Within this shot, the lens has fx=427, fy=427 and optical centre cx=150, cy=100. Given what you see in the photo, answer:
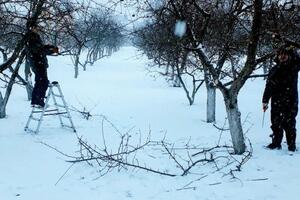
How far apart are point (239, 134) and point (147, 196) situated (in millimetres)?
2345

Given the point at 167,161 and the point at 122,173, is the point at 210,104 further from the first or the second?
the point at 122,173

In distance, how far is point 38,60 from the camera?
9.91 m

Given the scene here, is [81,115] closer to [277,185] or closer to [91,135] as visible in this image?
[91,135]

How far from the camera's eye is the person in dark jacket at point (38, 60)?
9602 mm

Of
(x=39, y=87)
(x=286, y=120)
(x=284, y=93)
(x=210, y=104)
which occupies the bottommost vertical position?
(x=210, y=104)

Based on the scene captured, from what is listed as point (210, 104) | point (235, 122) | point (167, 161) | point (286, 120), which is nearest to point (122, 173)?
point (167, 161)

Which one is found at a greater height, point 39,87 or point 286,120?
point 39,87

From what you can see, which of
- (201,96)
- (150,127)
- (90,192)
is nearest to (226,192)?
(90,192)

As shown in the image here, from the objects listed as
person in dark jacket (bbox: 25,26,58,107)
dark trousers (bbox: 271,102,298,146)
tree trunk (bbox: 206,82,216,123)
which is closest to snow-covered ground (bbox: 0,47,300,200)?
dark trousers (bbox: 271,102,298,146)

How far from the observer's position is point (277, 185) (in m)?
5.76

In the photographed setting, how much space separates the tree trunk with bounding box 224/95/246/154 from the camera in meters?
7.03

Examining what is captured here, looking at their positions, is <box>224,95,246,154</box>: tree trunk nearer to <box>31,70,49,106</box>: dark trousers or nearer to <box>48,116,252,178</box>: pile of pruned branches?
<box>48,116,252,178</box>: pile of pruned branches

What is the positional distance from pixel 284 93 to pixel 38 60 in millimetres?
5580

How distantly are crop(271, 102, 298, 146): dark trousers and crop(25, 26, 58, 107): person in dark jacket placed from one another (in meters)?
4.90
